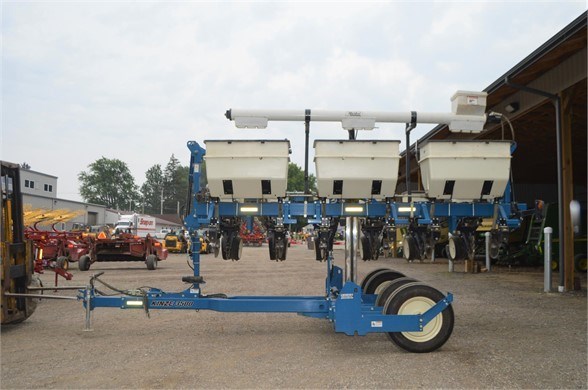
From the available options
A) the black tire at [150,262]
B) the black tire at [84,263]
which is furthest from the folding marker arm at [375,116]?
the black tire at [84,263]

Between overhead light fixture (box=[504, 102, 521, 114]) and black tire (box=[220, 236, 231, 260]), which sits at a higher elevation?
overhead light fixture (box=[504, 102, 521, 114])

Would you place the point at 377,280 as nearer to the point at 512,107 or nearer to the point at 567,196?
the point at 567,196

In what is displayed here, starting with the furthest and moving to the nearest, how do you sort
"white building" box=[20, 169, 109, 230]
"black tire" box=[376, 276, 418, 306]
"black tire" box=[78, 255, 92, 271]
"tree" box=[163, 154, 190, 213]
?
"tree" box=[163, 154, 190, 213]
"white building" box=[20, 169, 109, 230]
"black tire" box=[78, 255, 92, 271]
"black tire" box=[376, 276, 418, 306]

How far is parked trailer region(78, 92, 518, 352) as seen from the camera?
18.7 feet

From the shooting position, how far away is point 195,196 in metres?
6.27

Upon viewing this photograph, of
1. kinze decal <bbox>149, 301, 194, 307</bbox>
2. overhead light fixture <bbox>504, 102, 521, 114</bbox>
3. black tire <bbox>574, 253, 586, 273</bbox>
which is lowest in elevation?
black tire <bbox>574, 253, 586, 273</bbox>

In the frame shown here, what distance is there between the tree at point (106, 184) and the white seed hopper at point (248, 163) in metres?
Result: 110

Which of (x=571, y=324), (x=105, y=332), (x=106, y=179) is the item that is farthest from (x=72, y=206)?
(x=106, y=179)

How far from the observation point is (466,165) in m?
6.02

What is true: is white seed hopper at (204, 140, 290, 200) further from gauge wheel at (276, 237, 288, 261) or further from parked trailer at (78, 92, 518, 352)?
gauge wheel at (276, 237, 288, 261)

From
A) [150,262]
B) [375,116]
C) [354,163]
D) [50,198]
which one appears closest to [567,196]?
[375,116]

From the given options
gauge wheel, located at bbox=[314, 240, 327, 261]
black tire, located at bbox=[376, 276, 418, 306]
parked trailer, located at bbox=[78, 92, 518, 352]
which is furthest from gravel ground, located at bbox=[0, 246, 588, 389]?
gauge wheel, located at bbox=[314, 240, 327, 261]

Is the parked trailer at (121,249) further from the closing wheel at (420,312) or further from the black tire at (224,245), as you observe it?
the closing wheel at (420,312)

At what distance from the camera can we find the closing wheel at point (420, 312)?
5.69 m
